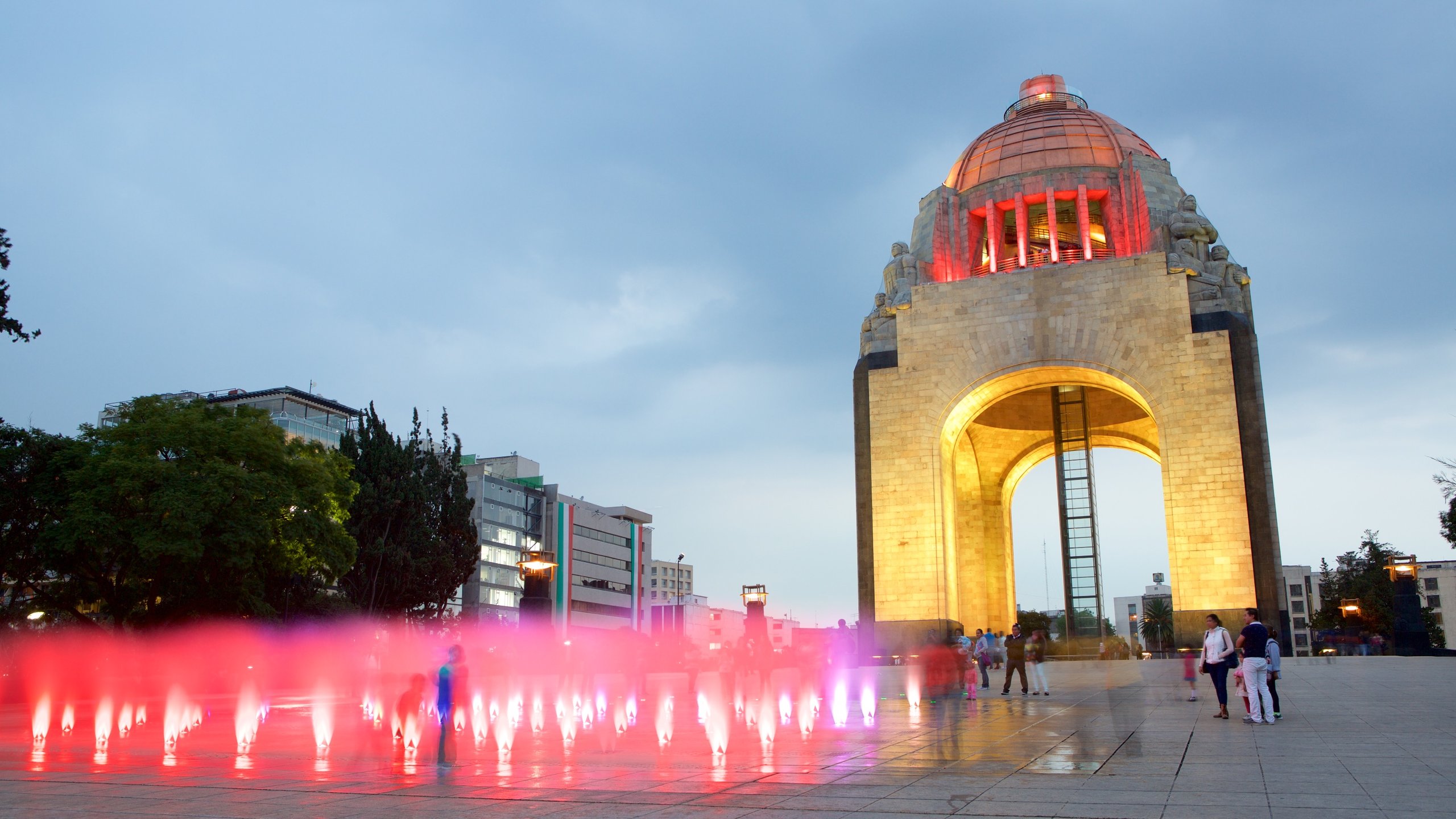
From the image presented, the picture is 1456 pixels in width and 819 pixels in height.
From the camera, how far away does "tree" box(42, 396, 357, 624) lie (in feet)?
80.2

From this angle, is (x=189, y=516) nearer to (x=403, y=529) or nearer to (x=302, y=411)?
(x=403, y=529)

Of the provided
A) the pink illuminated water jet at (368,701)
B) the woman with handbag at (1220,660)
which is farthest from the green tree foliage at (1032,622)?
the woman with handbag at (1220,660)

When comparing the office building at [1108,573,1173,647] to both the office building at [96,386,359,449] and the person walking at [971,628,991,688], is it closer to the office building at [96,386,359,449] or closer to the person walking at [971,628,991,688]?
the office building at [96,386,359,449]

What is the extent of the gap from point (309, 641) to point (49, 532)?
460 inches

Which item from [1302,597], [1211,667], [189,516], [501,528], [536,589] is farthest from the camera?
[1302,597]

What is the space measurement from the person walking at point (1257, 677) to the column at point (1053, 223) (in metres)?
23.4

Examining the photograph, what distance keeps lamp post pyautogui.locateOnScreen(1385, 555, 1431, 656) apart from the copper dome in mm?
15965

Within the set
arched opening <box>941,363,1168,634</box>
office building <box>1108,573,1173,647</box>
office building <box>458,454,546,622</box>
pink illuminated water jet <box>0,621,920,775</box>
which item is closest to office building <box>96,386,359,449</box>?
office building <box>458,454,546,622</box>

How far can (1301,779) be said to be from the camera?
7.29m

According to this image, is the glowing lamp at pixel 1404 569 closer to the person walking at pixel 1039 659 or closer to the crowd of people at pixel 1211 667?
the crowd of people at pixel 1211 667

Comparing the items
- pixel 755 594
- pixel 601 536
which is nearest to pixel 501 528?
pixel 601 536

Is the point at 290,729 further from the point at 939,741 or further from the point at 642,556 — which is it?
the point at 642,556

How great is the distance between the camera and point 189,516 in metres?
24.3

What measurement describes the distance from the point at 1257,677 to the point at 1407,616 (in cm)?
2610
